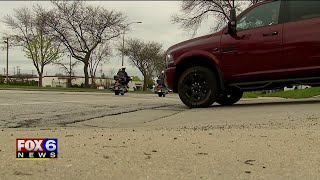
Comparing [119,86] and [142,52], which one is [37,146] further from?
[142,52]

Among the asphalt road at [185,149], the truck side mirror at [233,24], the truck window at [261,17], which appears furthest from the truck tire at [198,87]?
the asphalt road at [185,149]

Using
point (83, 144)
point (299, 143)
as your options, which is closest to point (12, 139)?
point (83, 144)

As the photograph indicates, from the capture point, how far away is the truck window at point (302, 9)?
6703 millimetres

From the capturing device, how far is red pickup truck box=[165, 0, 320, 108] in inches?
263

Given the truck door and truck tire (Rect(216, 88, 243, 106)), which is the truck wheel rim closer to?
the truck door

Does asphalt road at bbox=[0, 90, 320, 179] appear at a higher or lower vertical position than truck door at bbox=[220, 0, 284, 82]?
lower

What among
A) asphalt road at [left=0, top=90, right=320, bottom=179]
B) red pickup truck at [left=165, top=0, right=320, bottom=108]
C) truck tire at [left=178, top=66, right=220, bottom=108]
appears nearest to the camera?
asphalt road at [left=0, top=90, right=320, bottom=179]

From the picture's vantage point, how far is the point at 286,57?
22.1ft

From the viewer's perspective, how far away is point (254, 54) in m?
6.97

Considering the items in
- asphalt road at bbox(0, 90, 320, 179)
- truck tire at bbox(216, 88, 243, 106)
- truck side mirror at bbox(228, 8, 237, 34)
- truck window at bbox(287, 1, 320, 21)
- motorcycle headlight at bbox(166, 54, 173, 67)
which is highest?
truck window at bbox(287, 1, 320, 21)

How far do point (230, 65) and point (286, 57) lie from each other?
1.00 meters

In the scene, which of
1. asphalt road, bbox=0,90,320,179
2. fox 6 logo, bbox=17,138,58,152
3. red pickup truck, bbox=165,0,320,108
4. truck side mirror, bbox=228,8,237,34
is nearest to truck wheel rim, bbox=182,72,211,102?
red pickup truck, bbox=165,0,320,108

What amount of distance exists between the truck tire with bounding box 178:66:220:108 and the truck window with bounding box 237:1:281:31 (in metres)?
1.06

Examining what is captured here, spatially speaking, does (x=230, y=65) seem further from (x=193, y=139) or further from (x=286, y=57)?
(x=193, y=139)
